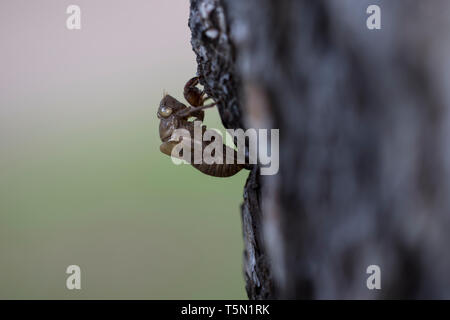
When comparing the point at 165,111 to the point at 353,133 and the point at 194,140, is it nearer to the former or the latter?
the point at 194,140

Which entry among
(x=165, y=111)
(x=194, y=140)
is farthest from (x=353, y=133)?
(x=165, y=111)

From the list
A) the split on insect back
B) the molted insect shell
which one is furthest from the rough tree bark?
the molted insect shell

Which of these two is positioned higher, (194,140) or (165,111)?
(165,111)

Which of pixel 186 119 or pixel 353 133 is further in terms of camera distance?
pixel 186 119

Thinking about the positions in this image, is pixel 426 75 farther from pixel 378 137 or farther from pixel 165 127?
pixel 165 127

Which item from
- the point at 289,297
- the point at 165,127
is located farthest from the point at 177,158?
the point at 289,297

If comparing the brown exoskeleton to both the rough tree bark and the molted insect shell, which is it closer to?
the molted insect shell
